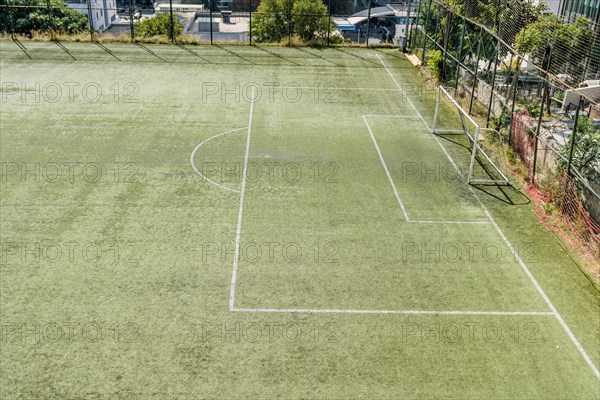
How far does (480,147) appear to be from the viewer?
20.2m

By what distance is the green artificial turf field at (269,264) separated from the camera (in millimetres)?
10344

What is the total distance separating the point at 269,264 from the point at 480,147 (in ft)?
33.2

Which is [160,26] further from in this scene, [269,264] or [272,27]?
[269,264]

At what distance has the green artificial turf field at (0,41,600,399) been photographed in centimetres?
1034

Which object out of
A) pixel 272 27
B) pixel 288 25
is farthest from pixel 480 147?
pixel 272 27

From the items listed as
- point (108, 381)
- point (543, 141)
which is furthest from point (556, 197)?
point (108, 381)

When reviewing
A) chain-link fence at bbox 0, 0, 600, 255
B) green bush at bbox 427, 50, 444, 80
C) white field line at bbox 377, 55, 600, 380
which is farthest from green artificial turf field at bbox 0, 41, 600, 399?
green bush at bbox 427, 50, 444, 80

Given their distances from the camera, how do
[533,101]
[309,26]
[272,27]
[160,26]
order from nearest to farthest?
[533,101], [309,26], [272,27], [160,26]

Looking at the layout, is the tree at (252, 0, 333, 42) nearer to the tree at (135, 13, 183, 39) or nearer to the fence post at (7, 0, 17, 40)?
the tree at (135, 13, 183, 39)

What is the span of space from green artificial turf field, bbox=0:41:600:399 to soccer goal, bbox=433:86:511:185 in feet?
1.27

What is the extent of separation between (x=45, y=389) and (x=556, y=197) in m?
13.1

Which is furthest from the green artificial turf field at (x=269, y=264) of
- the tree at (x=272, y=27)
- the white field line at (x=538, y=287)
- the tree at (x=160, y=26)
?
the tree at (x=272, y=27)

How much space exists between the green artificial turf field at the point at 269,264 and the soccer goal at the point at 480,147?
388 mm

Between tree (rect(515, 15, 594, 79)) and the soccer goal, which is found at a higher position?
tree (rect(515, 15, 594, 79))
